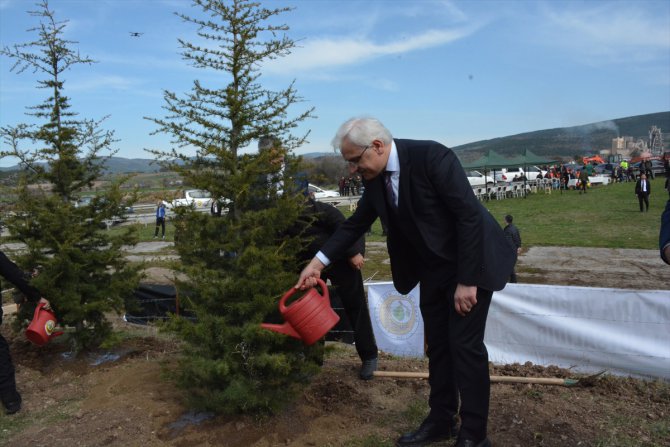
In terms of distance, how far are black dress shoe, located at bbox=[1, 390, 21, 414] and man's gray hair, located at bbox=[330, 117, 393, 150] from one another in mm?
3269

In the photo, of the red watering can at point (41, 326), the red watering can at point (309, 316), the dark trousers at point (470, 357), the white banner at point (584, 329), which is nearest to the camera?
the dark trousers at point (470, 357)

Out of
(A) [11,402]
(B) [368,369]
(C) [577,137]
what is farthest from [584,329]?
(C) [577,137]

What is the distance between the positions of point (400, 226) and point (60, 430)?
2732 mm

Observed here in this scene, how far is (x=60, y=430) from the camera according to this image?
12.7ft

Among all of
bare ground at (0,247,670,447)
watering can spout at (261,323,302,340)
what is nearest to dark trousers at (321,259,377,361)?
bare ground at (0,247,670,447)

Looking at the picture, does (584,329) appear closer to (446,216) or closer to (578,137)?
(446,216)

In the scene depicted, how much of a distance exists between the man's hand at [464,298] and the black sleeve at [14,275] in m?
3.70

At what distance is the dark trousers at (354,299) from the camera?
4500 mm

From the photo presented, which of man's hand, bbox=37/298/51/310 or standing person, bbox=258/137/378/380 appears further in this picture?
man's hand, bbox=37/298/51/310

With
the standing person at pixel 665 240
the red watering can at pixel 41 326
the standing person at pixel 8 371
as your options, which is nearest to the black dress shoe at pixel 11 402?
the standing person at pixel 8 371

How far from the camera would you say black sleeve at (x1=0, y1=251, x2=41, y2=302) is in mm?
4625

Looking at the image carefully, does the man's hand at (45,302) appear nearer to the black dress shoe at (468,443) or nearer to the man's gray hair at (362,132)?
the man's gray hair at (362,132)

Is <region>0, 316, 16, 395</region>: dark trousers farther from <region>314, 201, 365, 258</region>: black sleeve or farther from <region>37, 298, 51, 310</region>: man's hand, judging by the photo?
<region>314, 201, 365, 258</region>: black sleeve

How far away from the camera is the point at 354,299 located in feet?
14.9
